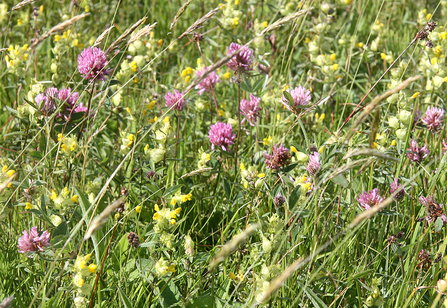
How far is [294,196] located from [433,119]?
90cm

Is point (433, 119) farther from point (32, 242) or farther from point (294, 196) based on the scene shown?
point (32, 242)

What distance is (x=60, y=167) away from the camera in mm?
2012

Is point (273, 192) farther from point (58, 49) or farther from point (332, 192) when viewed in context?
point (58, 49)

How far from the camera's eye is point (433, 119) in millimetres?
2018

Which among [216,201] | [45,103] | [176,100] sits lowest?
[216,201]

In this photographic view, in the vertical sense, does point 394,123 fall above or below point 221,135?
below

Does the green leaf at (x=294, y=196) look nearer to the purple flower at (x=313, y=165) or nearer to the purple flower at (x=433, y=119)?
the purple flower at (x=313, y=165)

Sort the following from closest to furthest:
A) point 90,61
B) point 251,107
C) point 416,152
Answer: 1. point 90,61
2. point 416,152
3. point 251,107

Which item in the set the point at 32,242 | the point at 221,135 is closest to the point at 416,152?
the point at 221,135

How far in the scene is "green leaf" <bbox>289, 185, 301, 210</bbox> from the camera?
1.51 m

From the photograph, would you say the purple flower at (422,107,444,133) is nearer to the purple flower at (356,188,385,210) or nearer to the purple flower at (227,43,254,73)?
the purple flower at (356,188,385,210)

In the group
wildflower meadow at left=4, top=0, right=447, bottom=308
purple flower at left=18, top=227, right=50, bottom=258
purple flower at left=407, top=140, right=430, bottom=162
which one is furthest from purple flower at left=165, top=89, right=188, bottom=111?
purple flower at left=407, top=140, right=430, bottom=162

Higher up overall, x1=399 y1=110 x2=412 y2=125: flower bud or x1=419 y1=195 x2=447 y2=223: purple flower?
x1=399 y1=110 x2=412 y2=125: flower bud

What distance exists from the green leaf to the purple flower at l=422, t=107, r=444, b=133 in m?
0.83
